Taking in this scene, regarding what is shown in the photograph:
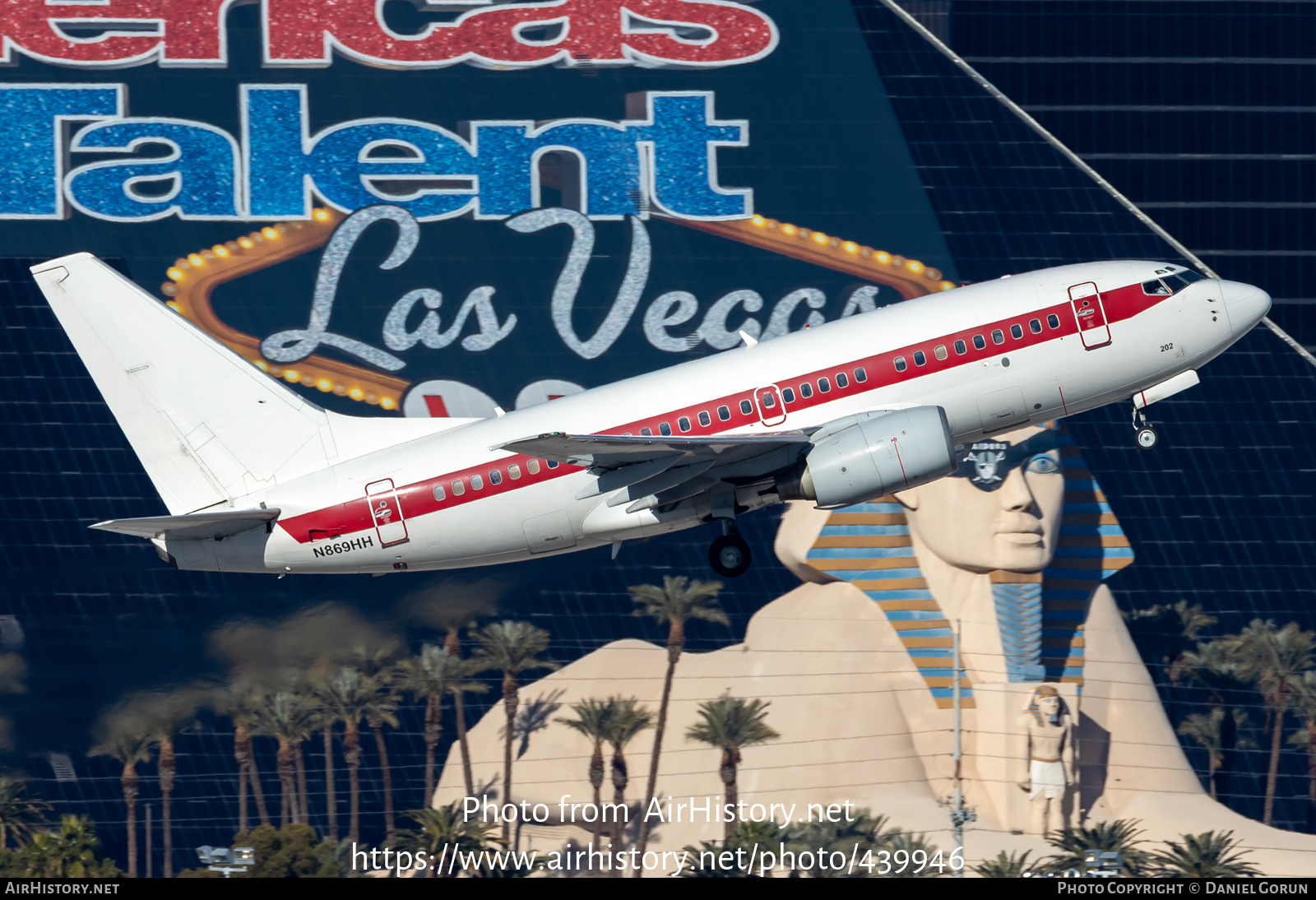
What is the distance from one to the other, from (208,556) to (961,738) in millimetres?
42064

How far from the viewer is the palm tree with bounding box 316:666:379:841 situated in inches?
2623

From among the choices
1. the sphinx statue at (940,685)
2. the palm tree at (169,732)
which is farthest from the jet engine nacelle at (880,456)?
the palm tree at (169,732)

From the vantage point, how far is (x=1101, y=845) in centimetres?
6475

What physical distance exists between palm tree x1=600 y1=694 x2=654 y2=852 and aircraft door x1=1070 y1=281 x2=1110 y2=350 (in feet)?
122

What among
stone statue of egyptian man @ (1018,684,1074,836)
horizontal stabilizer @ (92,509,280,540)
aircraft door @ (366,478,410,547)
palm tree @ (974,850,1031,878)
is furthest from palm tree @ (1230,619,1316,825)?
horizontal stabilizer @ (92,509,280,540)

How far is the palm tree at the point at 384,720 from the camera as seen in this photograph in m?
67.9

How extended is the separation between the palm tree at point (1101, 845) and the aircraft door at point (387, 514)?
37.6m

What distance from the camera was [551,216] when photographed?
6962cm

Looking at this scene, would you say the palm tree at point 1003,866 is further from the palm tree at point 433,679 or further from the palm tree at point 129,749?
the palm tree at point 129,749

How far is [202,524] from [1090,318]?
2188 cm

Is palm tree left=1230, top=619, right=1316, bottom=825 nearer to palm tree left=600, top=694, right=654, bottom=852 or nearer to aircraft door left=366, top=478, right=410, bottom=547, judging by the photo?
palm tree left=600, top=694, right=654, bottom=852

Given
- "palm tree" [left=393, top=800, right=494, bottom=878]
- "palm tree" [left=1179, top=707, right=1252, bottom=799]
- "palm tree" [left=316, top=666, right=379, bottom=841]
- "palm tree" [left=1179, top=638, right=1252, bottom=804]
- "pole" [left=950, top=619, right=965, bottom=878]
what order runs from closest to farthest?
"pole" [left=950, top=619, right=965, bottom=878]
"palm tree" [left=393, top=800, right=494, bottom=878]
"palm tree" [left=316, top=666, right=379, bottom=841]
"palm tree" [left=1179, top=638, right=1252, bottom=804]
"palm tree" [left=1179, top=707, right=1252, bottom=799]
